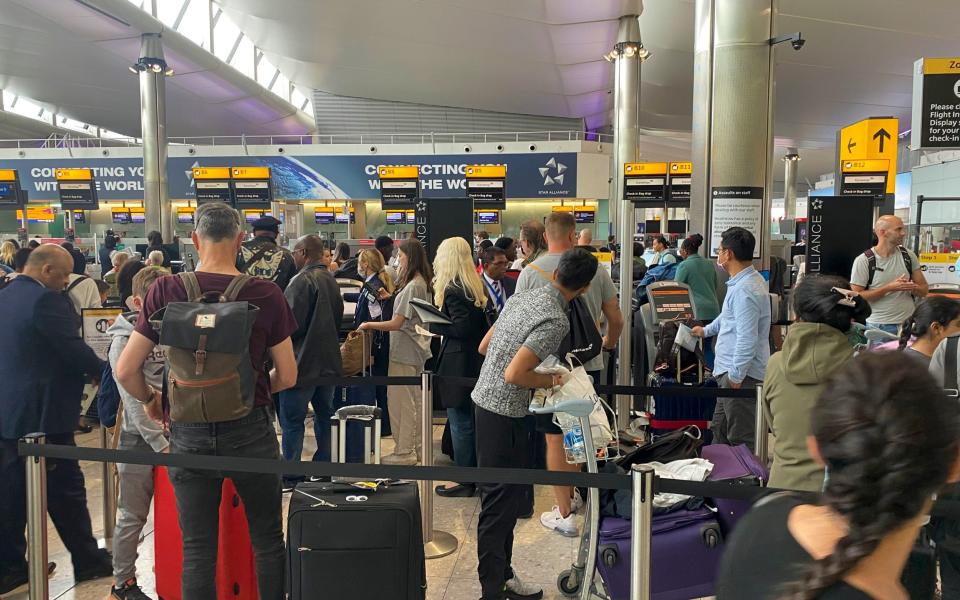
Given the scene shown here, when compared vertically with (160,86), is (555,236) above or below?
below

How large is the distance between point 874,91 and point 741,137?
828 inches

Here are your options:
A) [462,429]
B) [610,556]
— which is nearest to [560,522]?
[462,429]

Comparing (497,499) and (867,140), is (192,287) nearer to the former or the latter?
(497,499)

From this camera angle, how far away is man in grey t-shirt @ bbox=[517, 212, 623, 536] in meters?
3.70

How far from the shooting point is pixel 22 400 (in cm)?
327

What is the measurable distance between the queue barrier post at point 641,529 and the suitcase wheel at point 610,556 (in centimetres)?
25

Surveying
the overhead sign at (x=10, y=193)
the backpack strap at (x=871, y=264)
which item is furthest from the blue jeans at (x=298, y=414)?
the overhead sign at (x=10, y=193)

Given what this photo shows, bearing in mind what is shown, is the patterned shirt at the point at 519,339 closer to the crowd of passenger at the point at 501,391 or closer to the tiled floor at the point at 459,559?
the crowd of passenger at the point at 501,391

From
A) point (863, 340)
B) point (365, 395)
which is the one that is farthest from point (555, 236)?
point (365, 395)

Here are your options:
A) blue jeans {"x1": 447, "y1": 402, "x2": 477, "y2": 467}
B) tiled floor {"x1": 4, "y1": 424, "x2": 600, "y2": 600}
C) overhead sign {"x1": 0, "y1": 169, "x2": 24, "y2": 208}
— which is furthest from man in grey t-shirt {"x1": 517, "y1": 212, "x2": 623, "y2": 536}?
overhead sign {"x1": 0, "y1": 169, "x2": 24, "y2": 208}

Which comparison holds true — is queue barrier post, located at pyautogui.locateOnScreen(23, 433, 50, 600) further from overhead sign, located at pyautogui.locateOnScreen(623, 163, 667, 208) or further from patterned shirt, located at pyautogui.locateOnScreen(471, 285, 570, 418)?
overhead sign, located at pyautogui.locateOnScreen(623, 163, 667, 208)

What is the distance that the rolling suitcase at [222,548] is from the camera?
2904mm

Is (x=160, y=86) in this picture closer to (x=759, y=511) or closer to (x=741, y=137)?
(x=741, y=137)

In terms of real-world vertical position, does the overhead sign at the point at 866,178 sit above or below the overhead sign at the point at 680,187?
below
